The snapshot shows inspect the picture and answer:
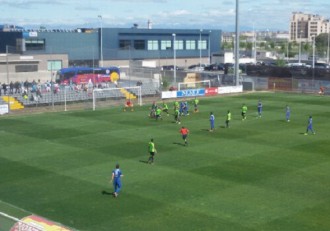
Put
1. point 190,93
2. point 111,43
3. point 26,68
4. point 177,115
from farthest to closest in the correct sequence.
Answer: point 111,43, point 26,68, point 190,93, point 177,115

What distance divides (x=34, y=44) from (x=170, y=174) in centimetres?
6205

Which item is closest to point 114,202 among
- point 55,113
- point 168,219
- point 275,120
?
point 168,219

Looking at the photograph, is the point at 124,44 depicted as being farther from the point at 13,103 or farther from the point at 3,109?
the point at 3,109

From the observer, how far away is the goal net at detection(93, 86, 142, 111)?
2215 inches

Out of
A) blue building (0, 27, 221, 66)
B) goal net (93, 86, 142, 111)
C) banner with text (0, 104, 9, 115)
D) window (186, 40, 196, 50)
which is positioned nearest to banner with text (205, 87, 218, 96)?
goal net (93, 86, 142, 111)

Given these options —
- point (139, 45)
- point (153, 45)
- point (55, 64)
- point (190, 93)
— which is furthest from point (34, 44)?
point (190, 93)

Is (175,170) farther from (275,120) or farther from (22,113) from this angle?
(22,113)

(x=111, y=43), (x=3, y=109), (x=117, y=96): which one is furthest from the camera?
(x=111, y=43)

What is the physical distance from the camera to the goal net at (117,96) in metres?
56.2

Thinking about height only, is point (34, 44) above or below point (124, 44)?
below

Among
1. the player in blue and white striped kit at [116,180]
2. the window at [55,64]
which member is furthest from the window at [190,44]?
the player in blue and white striped kit at [116,180]

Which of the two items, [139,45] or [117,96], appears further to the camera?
[139,45]

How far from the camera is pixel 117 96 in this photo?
Answer: 58.8 metres

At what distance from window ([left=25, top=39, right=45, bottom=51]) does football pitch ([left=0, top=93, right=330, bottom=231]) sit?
3993cm
